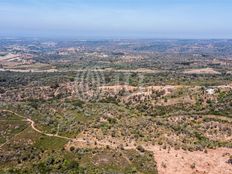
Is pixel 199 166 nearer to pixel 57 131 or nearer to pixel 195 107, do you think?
pixel 57 131

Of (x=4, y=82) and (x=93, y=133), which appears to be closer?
(x=93, y=133)

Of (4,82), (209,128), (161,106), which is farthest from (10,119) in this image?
(4,82)

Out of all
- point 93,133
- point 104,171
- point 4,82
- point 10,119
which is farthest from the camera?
point 4,82

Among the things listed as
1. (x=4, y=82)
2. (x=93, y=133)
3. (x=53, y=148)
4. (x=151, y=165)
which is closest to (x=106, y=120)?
(x=93, y=133)

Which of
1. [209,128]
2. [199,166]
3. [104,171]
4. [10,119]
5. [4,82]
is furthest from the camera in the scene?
[4,82]

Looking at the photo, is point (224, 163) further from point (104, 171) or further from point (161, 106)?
point (161, 106)

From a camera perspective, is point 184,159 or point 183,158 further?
point 183,158

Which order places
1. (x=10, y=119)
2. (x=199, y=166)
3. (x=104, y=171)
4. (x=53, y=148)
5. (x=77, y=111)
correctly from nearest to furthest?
(x=104, y=171), (x=199, y=166), (x=53, y=148), (x=10, y=119), (x=77, y=111)

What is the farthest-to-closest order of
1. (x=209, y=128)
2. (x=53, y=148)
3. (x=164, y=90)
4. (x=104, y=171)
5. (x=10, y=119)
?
(x=164, y=90) < (x=10, y=119) < (x=209, y=128) < (x=53, y=148) < (x=104, y=171)

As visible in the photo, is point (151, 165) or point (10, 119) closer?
point (151, 165)
